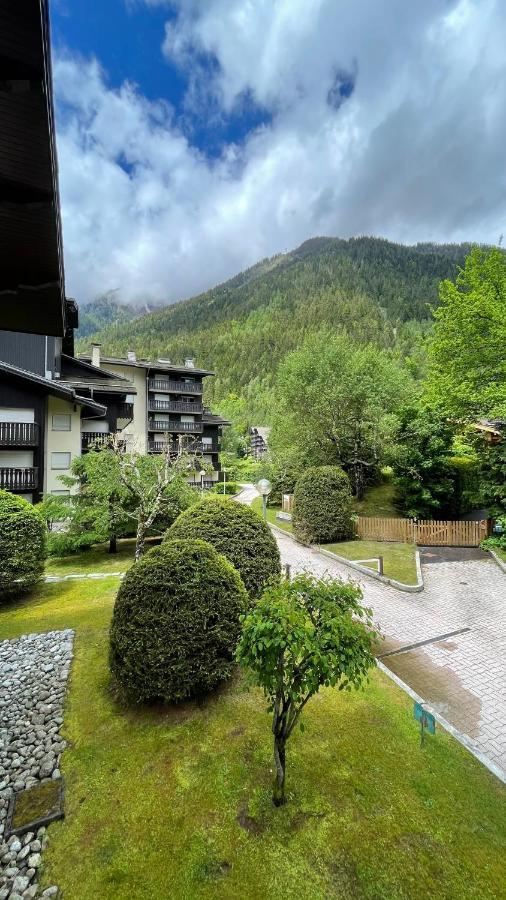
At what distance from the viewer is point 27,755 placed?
467 cm

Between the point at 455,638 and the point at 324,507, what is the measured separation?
920cm

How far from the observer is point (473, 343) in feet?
54.7

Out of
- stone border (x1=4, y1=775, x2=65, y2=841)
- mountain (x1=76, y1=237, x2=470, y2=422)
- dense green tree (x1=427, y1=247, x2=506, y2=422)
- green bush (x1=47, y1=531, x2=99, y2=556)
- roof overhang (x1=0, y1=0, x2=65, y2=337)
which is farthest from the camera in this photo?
mountain (x1=76, y1=237, x2=470, y2=422)

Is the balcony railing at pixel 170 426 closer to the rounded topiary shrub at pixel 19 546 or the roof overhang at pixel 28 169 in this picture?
the rounded topiary shrub at pixel 19 546

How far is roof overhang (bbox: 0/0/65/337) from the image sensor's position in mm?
2006

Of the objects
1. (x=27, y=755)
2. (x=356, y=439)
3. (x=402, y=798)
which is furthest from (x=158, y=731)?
(x=356, y=439)

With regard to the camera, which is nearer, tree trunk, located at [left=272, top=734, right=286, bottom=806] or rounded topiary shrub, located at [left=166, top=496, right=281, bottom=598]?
tree trunk, located at [left=272, top=734, right=286, bottom=806]

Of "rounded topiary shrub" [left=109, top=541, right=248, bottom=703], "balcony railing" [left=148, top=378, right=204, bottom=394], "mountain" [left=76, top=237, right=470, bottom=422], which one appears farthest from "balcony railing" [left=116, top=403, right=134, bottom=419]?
"mountain" [left=76, top=237, right=470, bottom=422]

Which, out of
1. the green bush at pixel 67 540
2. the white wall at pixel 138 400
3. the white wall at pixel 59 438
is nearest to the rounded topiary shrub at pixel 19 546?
the green bush at pixel 67 540

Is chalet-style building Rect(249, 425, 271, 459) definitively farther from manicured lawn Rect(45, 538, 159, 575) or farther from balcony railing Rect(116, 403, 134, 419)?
manicured lawn Rect(45, 538, 159, 575)

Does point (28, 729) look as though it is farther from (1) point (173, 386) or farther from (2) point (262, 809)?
(1) point (173, 386)

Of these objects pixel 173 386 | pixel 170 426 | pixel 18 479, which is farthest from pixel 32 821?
pixel 173 386

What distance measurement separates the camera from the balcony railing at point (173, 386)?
39.0 metres

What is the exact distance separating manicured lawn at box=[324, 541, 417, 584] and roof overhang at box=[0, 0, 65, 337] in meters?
12.7
